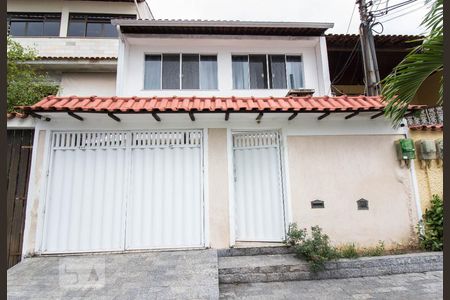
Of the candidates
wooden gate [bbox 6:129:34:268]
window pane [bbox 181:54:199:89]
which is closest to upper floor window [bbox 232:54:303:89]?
window pane [bbox 181:54:199:89]

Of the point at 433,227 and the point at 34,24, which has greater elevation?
the point at 34,24

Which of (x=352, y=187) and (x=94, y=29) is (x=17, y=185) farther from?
(x=94, y=29)

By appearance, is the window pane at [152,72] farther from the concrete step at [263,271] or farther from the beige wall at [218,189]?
the concrete step at [263,271]

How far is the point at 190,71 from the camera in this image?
9.12 m

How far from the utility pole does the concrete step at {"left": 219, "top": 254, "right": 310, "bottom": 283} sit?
20.8 feet

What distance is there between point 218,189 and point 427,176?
4.96m

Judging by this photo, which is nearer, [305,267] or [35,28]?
[305,267]

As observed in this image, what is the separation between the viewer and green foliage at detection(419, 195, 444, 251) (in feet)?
18.6

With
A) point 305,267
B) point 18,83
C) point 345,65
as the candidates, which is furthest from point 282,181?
point 18,83

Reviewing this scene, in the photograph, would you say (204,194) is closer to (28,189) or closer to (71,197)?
(71,197)

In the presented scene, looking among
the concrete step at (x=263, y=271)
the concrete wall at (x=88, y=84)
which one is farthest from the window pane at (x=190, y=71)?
the concrete step at (x=263, y=271)

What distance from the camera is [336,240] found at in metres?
5.79

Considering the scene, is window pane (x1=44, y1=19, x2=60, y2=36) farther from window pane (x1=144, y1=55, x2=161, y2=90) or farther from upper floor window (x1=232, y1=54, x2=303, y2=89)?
upper floor window (x1=232, y1=54, x2=303, y2=89)

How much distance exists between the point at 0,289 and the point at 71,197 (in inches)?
194
